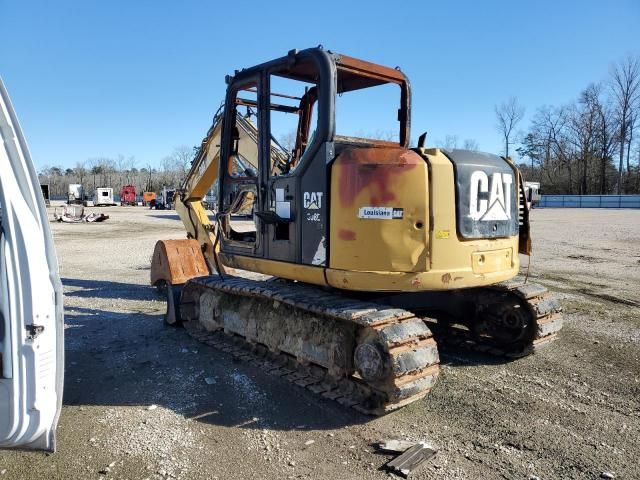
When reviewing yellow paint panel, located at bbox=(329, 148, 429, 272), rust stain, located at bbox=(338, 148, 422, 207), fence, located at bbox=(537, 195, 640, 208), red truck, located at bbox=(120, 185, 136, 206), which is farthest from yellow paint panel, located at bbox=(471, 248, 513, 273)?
red truck, located at bbox=(120, 185, 136, 206)

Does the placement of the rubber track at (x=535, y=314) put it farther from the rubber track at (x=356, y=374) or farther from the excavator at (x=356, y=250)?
the rubber track at (x=356, y=374)

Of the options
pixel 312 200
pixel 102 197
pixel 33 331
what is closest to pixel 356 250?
pixel 312 200

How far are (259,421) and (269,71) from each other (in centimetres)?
332

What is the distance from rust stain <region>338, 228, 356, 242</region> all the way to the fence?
52896mm

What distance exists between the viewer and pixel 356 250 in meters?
4.37

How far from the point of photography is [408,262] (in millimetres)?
4246

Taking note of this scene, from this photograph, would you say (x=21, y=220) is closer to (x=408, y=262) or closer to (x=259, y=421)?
(x=259, y=421)

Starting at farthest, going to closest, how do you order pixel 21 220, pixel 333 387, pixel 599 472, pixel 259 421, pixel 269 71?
pixel 269 71
pixel 333 387
pixel 259 421
pixel 599 472
pixel 21 220

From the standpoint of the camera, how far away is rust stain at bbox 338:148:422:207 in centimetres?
422

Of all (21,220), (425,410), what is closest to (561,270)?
(425,410)

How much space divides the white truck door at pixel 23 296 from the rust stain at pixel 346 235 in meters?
2.37

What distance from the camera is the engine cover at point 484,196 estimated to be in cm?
441

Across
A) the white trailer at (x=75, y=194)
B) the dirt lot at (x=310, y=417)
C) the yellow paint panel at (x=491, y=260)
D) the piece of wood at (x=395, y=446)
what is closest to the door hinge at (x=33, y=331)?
the dirt lot at (x=310, y=417)

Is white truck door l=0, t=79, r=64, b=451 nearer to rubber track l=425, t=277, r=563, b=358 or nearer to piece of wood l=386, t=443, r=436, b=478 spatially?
piece of wood l=386, t=443, r=436, b=478
